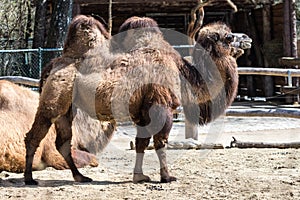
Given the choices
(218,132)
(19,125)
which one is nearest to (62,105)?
(19,125)

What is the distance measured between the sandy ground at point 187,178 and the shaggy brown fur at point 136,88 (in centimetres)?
25

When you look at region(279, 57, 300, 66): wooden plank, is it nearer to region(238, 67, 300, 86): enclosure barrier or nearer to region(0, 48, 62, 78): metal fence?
region(238, 67, 300, 86): enclosure barrier

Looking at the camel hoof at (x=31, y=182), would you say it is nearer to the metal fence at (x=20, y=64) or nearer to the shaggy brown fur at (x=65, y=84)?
the shaggy brown fur at (x=65, y=84)

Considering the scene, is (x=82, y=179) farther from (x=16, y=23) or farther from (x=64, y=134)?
(x=16, y=23)

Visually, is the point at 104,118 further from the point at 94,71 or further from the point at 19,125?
the point at 19,125

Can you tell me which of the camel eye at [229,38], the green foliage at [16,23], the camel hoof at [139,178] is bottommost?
the camel hoof at [139,178]

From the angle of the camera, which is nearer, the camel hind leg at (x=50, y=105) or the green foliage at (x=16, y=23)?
the camel hind leg at (x=50, y=105)

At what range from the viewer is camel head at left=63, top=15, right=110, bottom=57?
547 cm

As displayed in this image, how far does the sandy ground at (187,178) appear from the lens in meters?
4.58

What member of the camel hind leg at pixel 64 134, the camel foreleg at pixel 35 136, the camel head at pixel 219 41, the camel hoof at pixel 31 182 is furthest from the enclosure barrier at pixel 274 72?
the camel hoof at pixel 31 182

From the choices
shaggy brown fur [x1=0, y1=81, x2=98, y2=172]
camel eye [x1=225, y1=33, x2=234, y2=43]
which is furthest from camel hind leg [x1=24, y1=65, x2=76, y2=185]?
camel eye [x1=225, y1=33, x2=234, y2=43]

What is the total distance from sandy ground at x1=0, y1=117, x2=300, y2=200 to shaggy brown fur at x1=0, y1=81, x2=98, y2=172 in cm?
11

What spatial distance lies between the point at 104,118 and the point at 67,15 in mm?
6779

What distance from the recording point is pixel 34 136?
5395 millimetres
